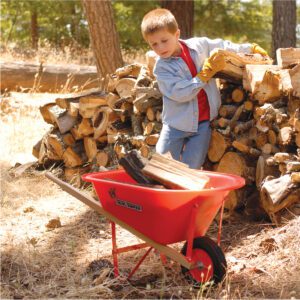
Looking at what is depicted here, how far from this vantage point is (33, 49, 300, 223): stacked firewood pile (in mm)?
3750

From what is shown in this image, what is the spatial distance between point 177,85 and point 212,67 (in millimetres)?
255

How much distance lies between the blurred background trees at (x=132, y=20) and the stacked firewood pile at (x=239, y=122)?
743cm

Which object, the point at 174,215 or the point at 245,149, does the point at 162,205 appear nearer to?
the point at 174,215

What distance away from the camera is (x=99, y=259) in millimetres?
3531

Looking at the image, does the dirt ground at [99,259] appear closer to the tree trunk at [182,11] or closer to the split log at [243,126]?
the split log at [243,126]

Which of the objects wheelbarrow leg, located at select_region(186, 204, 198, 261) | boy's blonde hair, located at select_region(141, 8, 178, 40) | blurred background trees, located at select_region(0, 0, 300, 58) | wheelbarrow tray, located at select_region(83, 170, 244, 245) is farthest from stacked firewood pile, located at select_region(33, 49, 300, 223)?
blurred background trees, located at select_region(0, 0, 300, 58)

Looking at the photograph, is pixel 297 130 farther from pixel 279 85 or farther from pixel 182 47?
pixel 182 47

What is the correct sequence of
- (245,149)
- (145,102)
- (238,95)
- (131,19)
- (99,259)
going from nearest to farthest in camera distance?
(99,259)
(245,149)
(238,95)
(145,102)
(131,19)

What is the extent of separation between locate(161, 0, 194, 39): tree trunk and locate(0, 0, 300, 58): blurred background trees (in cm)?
320

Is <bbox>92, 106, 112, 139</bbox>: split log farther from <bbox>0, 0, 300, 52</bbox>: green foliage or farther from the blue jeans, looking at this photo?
<bbox>0, 0, 300, 52</bbox>: green foliage

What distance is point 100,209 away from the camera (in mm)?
3156

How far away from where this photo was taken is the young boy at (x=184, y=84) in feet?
12.2

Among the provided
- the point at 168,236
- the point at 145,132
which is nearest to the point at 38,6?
the point at 145,132

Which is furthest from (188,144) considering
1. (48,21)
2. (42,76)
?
(48,21)
